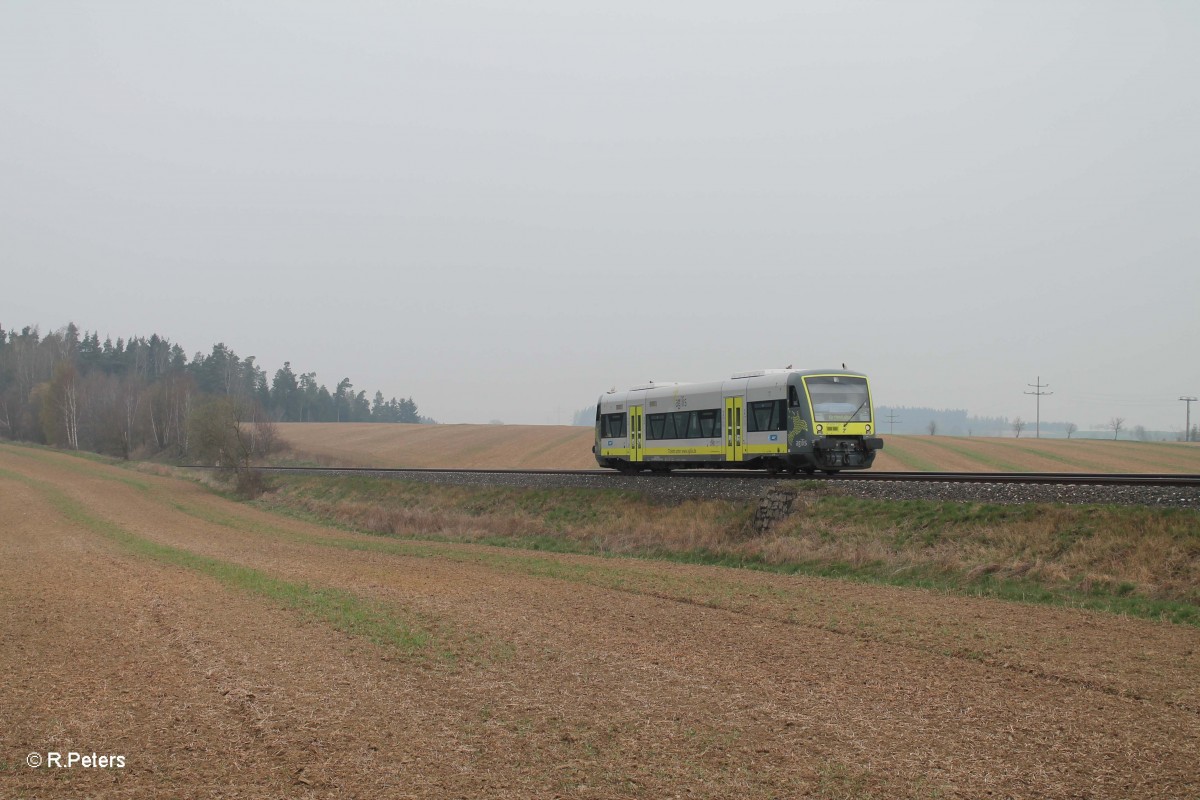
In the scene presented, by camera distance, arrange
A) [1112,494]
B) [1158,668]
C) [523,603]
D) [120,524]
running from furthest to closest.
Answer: [120,524]
[1112,494]
[523,603]
[1158,668]

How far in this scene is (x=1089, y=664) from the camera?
1022 cm

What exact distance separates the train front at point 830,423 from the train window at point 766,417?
21.3 inches

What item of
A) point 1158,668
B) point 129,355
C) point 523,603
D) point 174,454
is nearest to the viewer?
point 1158,668

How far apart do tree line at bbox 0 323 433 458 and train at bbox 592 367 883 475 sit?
1290 inches

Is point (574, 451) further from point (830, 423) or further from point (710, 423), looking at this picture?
point (830, 423)

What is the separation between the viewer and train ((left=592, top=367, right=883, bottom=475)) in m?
24.2

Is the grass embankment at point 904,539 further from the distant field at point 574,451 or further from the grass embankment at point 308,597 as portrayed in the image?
the distant field at point 574,451

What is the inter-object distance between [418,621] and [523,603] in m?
2.18

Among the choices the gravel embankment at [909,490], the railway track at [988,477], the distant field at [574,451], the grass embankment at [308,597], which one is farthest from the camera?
the distant field at [574,451]

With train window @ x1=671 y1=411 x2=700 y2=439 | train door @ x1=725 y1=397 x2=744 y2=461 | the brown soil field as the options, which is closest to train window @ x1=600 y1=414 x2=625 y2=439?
train window @ x1=671 y1=411 x2=700 y2=439

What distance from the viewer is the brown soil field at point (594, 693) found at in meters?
6.92

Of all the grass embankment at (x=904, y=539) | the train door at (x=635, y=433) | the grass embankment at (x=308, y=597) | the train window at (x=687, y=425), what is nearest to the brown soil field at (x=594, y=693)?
the grass embankment at (x=308, y=597)

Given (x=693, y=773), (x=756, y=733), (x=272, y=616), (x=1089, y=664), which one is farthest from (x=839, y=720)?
(x=272, y=616)

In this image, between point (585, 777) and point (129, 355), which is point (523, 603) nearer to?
point (585, 777)
